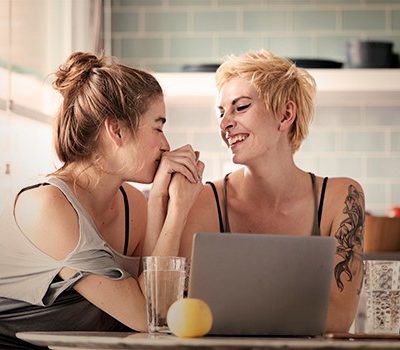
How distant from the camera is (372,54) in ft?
15.5

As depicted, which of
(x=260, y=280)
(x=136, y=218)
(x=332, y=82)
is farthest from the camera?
(x=332, y=82)

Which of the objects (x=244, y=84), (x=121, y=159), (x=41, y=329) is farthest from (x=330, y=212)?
(x=41, y=329)

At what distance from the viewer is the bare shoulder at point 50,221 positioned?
2671 mm

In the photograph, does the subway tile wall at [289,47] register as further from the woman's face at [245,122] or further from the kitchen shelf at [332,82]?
the woman's face at [245,122]

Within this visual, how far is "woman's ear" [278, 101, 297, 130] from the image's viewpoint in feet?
11.3

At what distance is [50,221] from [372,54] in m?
2.45

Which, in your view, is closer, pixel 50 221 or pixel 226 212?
pixel 50 221

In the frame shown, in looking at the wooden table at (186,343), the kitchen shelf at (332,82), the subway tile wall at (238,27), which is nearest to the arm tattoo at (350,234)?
the wooden table at (186,343)

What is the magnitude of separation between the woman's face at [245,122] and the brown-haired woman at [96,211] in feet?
1.06

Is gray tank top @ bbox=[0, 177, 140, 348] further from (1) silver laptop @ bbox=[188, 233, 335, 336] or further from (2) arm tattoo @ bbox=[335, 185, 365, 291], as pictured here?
(2) arm tattoo @ bbox=[335, 185, 365, 291]

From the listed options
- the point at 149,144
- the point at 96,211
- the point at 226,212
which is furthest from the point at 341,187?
the point at 96,211

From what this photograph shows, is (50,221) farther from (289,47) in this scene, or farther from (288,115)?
(289,47)

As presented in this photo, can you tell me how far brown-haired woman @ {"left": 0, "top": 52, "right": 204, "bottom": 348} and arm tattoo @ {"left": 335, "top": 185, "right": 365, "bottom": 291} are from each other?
54cm

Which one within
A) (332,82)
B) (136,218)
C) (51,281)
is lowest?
(51,281)
